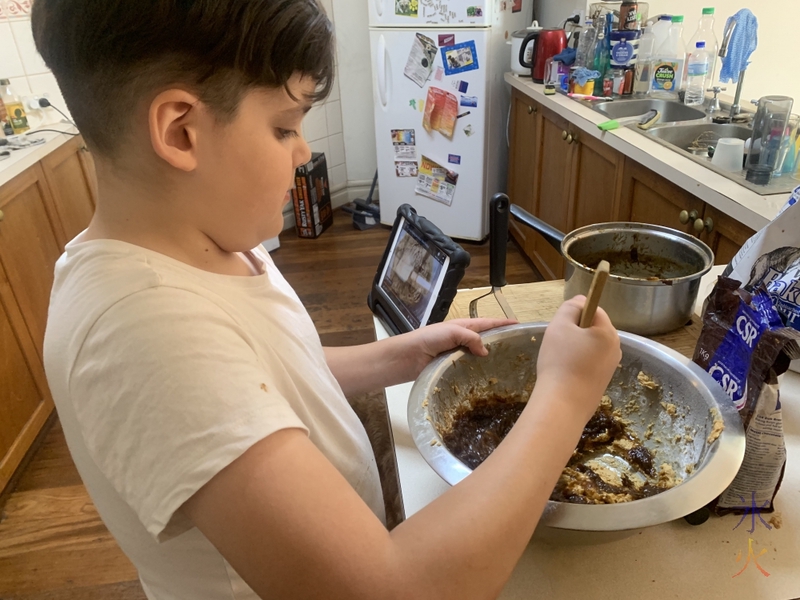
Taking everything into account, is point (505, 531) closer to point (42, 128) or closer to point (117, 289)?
point (117, 289)

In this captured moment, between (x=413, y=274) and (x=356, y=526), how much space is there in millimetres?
649

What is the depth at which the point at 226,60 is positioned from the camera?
1.50ft

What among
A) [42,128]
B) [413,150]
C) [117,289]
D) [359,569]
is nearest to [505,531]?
[359,569]

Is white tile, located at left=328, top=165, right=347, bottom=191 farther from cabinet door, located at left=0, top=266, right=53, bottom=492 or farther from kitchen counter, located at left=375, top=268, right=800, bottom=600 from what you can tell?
kitchen counter, located at left=375, top=268, right=800, bottom=600

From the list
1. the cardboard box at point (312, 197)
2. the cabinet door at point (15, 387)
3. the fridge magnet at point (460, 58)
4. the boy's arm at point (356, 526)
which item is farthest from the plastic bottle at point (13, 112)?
the boy's arm at point (356, 526)

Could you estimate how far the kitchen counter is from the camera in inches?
20.5

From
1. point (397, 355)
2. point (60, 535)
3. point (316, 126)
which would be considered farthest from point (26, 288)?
point (316, 126)

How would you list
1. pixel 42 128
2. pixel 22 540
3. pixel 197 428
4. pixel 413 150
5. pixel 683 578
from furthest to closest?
pixel 413 150 → pixel 42 128 → pixel 22 540 → pixel 683 578 → pixel 197 428

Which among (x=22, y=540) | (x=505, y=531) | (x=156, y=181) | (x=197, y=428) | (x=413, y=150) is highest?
(x=156, y=181)

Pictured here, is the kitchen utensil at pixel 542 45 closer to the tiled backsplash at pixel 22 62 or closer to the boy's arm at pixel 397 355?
the tiled backsplash at pixel 22 62

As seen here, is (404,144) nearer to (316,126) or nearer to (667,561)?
(316,126)

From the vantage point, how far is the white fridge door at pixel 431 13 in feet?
8.37

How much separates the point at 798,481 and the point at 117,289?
0.68 m

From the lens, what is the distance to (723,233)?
132 cm
